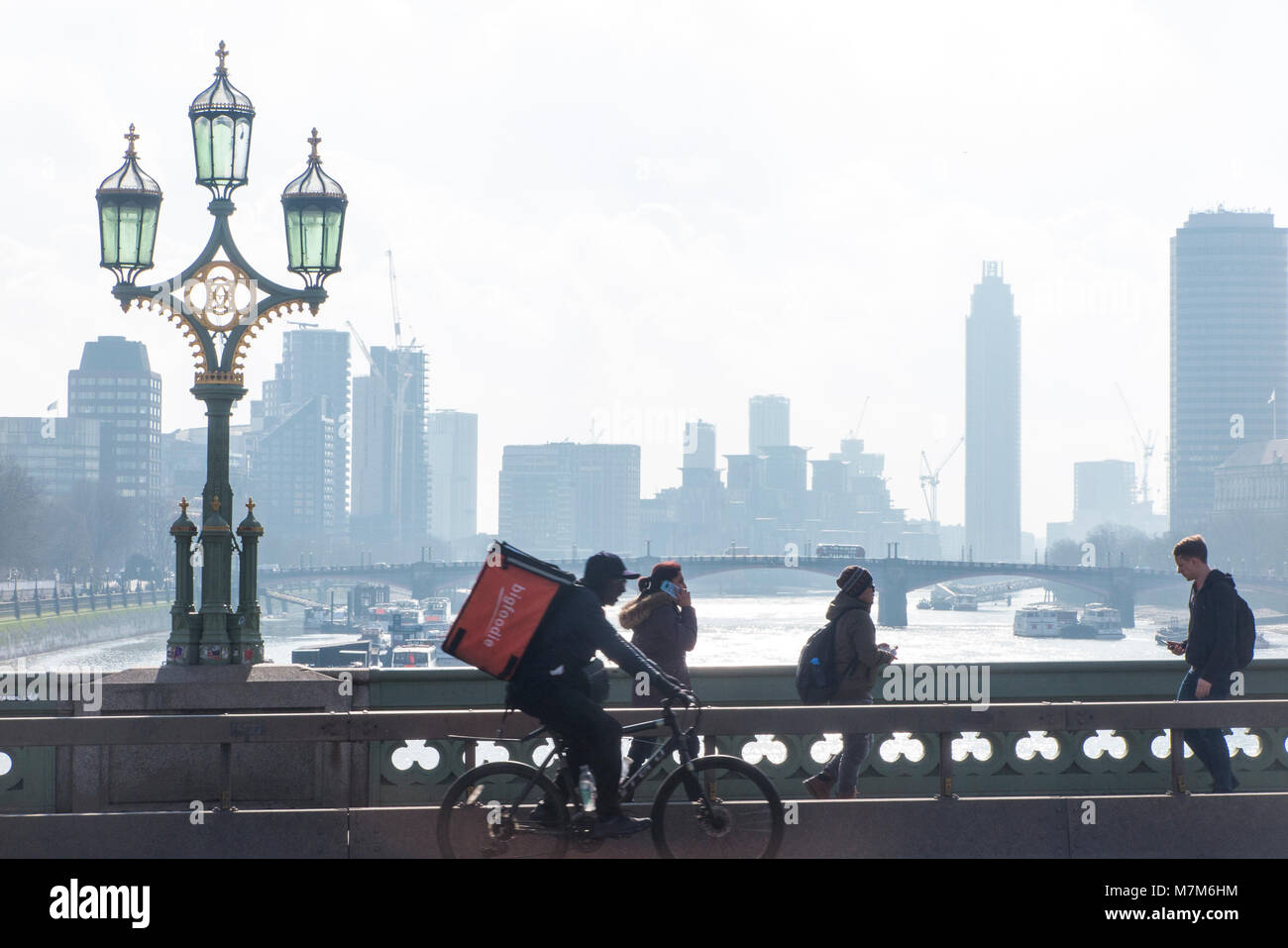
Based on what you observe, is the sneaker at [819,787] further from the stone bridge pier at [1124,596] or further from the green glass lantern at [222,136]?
the stone bridge pier at [1124,596]

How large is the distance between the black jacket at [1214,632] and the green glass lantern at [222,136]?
8.40 m

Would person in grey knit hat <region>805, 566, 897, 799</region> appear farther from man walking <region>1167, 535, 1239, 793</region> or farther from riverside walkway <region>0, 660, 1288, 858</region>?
man walking <region>1167, 535, 1239, 793</region>

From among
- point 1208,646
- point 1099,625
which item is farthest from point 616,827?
point 1099,625

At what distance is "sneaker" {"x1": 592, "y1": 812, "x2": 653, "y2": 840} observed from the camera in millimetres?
8820

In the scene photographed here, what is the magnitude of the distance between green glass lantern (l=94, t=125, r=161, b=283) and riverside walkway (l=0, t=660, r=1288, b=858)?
3813 mm

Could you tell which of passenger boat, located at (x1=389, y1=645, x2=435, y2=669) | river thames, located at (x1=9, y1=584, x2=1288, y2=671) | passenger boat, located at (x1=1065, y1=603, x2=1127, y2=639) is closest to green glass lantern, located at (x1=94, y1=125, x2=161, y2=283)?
river thames, located at (x1=9, y1=584, x2=1288, y2=671)

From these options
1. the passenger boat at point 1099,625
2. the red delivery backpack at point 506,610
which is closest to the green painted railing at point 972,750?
the red delivery backpack at point 506,610

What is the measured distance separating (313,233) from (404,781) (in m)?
5.29

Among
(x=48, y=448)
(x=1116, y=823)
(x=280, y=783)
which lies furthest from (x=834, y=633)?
(x=48, y=448)

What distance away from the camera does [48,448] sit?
196375 millimetres
